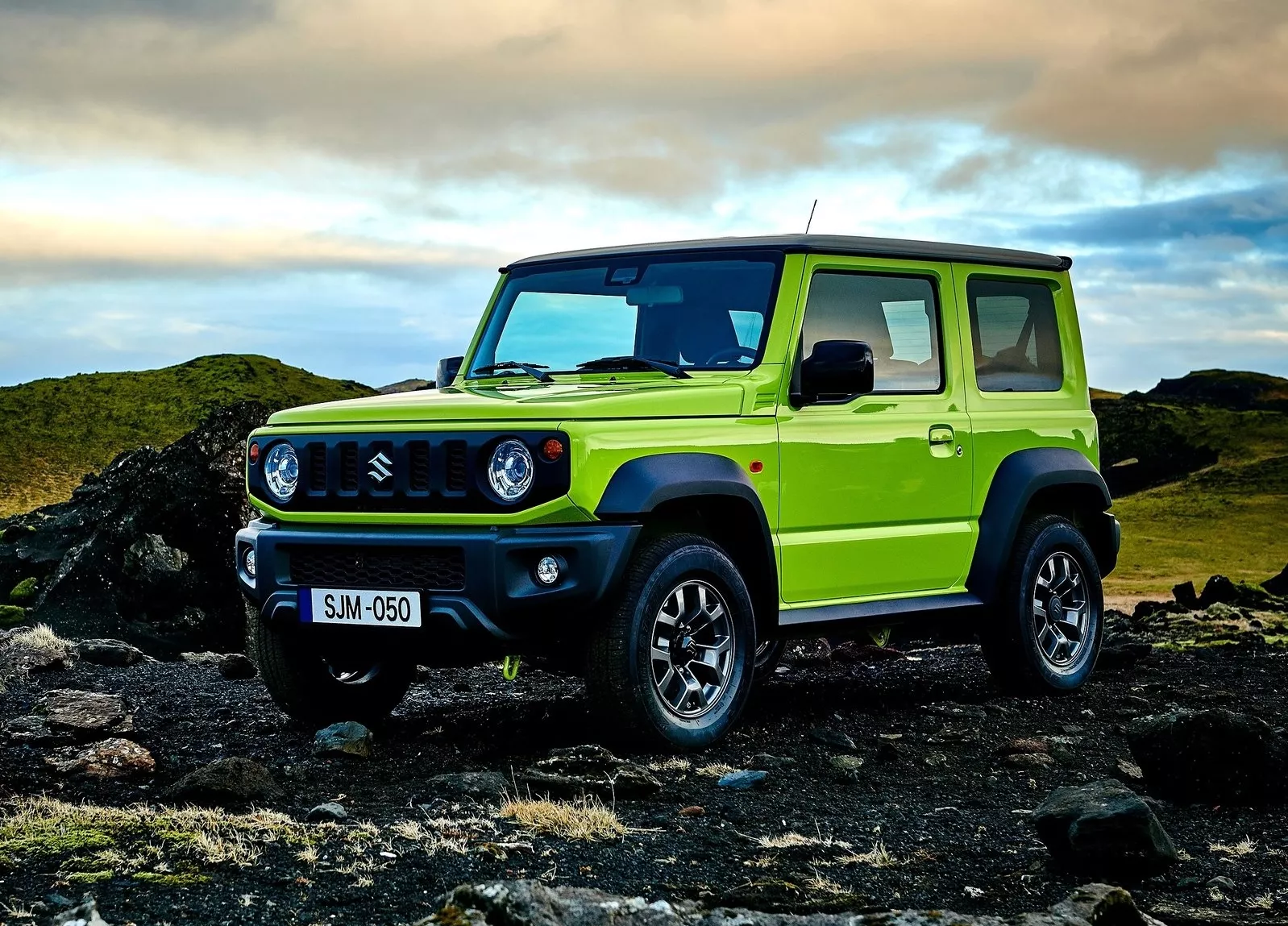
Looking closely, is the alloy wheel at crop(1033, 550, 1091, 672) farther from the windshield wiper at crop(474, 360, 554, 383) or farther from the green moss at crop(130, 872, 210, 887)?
the green moss at crop(130, 872, 210, 887)

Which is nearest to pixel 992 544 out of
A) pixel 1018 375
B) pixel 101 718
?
pixel 1018 375

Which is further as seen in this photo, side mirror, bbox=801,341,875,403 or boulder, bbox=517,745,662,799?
side mirror, bbox=801,341,875,403

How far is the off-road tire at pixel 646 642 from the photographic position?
665 centimetres

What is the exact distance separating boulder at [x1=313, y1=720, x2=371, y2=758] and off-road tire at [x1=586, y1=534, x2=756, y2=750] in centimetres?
117

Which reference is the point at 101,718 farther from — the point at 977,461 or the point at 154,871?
the point at 977,461

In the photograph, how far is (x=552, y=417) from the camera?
256 inches

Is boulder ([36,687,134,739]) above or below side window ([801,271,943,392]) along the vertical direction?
below

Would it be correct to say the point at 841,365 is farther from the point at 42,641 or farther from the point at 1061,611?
the point at 42,641

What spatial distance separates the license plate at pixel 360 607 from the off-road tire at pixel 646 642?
0.80m

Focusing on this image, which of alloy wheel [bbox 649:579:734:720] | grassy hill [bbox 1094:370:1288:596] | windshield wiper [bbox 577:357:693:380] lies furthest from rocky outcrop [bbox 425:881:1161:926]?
grassy hill [bbox 1094:370:1288:596]

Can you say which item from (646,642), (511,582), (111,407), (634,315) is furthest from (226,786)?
(111,407)

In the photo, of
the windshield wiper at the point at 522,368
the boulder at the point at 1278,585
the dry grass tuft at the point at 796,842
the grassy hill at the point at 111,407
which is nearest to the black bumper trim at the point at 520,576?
the windshield wiper at the point at 522,368

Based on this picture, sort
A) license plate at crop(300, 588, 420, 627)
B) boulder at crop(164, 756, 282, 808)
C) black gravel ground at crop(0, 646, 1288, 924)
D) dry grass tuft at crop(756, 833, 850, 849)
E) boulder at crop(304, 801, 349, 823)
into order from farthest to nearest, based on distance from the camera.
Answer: license plate at crop(300, 588, 420, 627) → boulder at crop(164, 756, 282, 808) → boulder at crop(304, 801, 349, 823) → dry grass tuft at crop(756, 833, 850, 849) → black gravel ground at crop(0, 646, 1288, 924)

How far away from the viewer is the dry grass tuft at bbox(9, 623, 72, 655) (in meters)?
10.5
